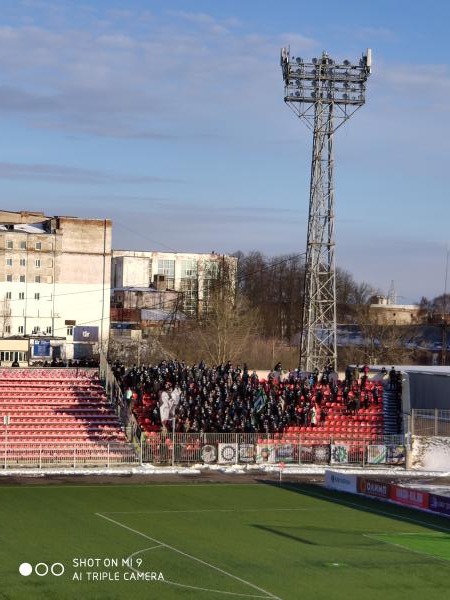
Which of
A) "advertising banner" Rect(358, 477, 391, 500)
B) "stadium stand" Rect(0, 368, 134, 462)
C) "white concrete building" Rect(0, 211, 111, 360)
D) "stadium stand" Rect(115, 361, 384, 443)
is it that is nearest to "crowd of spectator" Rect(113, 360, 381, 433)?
"stadium stand" Rect(115, 361, 384, 443)

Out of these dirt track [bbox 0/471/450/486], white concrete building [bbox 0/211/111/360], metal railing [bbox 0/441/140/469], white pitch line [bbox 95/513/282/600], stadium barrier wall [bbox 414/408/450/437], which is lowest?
white pitch line [bbox 95/513/282/600]

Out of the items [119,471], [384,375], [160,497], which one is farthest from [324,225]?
[160,497]

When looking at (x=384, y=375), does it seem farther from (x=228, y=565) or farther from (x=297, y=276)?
(x=297, y=276)

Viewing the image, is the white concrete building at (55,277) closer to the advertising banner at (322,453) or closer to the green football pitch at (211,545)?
the advertising banner at (322,453)

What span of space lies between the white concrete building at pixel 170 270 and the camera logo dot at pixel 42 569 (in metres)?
99.6

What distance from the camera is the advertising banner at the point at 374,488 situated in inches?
1567

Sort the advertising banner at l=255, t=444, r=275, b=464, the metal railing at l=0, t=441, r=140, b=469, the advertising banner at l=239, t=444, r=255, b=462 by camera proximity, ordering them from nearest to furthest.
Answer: the metal railing at l=0, t=441, r=140, b=469 < the advertising banner at l=239, t=444, r=255, b=462 < the advertising banner at l=255, t=444, r=275, b=464

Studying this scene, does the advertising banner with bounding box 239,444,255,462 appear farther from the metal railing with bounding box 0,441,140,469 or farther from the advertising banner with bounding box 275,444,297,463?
the metal railing with bounding box 0,441,140,469

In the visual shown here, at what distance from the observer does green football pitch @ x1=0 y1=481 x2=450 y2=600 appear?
23.4 meters

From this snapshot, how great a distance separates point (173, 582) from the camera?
2375 centimetres

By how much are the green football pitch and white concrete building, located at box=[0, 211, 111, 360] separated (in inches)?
2432

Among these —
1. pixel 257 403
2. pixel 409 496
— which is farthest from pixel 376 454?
pixel 409 496

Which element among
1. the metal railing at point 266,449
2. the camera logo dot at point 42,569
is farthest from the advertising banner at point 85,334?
the camera logo dot at point 42,569

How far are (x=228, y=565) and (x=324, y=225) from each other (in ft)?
132
